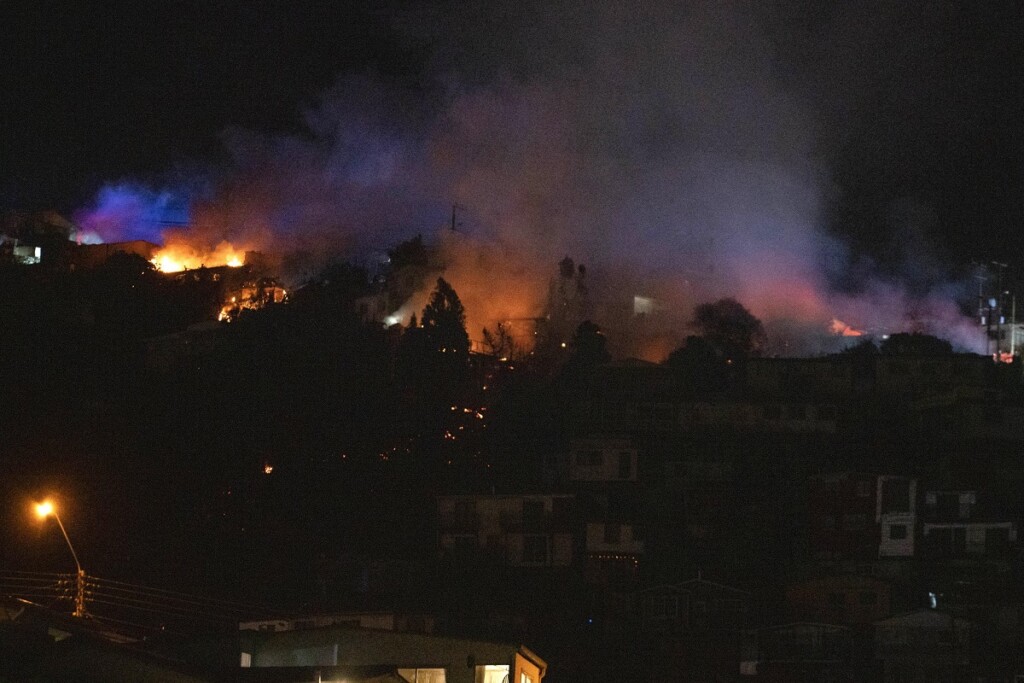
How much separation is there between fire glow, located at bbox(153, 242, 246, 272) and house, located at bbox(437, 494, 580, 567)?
17090 millimetres

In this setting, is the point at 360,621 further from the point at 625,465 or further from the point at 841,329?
the point at 841,329

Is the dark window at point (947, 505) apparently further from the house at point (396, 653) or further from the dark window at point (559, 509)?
the house at point (396, 653)

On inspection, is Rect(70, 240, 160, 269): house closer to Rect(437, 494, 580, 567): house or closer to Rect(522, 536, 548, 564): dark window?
Rect(437, 494, 580, 567): house

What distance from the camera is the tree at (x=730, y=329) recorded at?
2769cm

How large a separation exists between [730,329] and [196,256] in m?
16.4

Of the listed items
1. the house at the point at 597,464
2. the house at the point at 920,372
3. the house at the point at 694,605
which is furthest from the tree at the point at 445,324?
the house at the point at 920,372

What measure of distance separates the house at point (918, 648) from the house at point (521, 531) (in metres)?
5.16

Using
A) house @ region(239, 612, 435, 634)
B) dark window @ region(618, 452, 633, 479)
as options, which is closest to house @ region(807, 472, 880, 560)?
dark window @ region(618, 452, 633, 479)

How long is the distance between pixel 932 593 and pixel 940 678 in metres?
1.82

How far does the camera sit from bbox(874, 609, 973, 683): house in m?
16.7

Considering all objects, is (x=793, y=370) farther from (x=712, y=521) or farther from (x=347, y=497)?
(x=347, y=497)

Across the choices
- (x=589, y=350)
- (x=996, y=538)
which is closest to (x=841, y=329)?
(x=589, y=350)

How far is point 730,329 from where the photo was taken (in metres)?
28.4

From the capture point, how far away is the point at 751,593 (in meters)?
17.9
